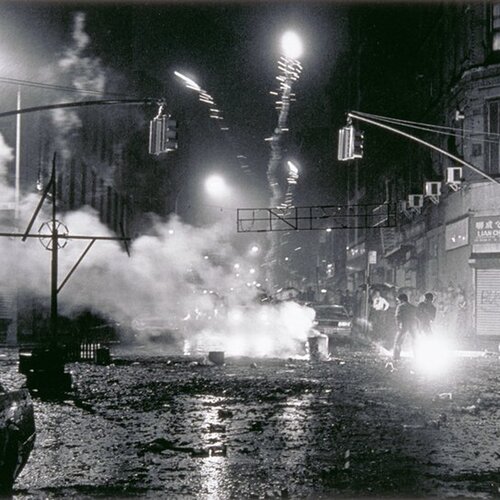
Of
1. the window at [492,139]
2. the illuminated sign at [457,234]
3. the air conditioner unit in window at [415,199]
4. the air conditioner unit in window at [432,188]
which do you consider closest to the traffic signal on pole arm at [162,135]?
the air conditioner unit in window at [432,188]

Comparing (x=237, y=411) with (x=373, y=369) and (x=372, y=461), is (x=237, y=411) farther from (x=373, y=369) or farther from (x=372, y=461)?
(x=373, y=369)

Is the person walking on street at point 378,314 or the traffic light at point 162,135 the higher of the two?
the traffic light at point 162,135

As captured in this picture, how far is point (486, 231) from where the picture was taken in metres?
28.8

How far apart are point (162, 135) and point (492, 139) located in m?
19.4

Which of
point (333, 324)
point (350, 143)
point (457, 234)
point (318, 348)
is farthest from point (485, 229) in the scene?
point (350, 143)

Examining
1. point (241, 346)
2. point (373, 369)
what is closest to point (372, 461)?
point (373, 369)

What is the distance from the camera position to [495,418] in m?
10.1

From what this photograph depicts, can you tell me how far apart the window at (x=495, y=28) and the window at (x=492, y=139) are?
95.9 inches

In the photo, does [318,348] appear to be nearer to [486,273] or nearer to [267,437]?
[267,437]

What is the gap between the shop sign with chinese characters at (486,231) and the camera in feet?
93.6

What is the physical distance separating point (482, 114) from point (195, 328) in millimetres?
17460

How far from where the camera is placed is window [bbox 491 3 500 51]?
2855 cm

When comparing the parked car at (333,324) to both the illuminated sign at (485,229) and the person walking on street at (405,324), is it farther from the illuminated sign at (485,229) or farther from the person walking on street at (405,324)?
the person walking on street at (405,324)

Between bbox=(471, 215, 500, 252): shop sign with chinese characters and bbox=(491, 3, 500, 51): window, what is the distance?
757 centimetres
